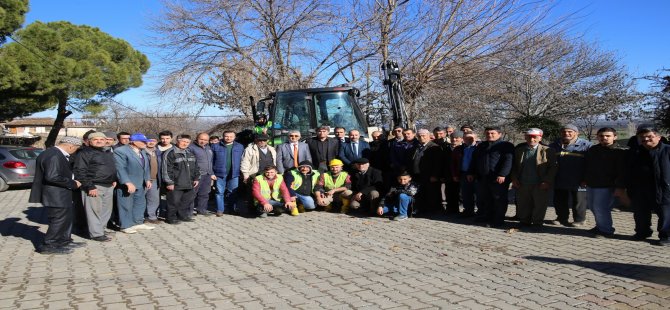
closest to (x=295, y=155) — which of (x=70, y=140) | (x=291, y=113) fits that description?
(x=291, y=113)

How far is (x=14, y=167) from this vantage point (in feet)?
43.9

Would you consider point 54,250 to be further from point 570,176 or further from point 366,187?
point 570,176

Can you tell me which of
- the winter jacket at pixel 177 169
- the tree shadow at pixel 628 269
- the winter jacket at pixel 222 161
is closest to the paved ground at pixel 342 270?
the tree shadow at pixel 628 269

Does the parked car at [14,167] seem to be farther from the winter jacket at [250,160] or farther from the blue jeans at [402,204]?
the blue jeans at [402,204]

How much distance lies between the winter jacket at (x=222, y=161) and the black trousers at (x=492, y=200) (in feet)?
14.6

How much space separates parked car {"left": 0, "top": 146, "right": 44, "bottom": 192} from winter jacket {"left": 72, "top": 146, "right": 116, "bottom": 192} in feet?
28.5

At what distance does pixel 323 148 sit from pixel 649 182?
17.5ft

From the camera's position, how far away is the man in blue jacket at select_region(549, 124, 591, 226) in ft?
23.8

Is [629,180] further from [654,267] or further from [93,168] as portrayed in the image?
[93,168]

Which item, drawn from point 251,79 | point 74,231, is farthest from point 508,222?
point 251,79

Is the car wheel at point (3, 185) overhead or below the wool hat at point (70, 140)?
below

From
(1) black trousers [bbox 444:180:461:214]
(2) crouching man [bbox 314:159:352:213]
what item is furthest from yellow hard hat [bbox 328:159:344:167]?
(1) black trousers [bbox 444:180:461:214]

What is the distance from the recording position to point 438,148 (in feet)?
27.7

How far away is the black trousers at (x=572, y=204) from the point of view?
7.42 m
